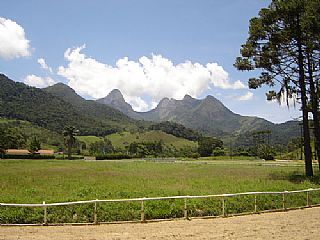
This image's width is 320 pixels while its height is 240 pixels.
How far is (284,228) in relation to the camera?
1270 cm

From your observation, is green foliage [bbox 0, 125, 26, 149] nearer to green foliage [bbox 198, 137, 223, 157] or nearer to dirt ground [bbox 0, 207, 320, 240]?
green foliage [bbox 198, 137, 223, 157]

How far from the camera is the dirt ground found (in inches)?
443

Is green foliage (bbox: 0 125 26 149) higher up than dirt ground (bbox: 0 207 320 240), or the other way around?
green foliage (bbox: 0 125 26 149)

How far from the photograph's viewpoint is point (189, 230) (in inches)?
488

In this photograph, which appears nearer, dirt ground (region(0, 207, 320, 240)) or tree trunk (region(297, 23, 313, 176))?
dirt ground (region(0, 207, 320, 240))

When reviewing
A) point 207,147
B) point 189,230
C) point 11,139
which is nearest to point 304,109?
point 189,230

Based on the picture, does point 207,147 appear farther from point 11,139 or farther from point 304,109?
point 304,109

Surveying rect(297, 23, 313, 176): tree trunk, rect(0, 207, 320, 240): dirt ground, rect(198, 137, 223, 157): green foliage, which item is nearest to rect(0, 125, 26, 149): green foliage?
rect(198, 137, 223, 157): green foliage

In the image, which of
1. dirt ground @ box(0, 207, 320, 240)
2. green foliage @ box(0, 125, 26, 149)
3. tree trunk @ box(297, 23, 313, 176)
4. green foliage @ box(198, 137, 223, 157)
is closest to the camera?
dirt ground @ box(0, 207, 320, 240)

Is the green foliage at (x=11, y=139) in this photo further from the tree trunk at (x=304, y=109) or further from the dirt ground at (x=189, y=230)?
the dirt ground at (x=189, y=230)

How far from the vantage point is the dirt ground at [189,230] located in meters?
11.3

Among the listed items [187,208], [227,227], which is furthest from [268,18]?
[227,227]

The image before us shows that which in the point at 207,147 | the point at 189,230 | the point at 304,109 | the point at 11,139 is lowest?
the point at 189,230

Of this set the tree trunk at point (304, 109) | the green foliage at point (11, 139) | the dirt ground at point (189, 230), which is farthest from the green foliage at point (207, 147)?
the dirt ground at point (189, 230)
